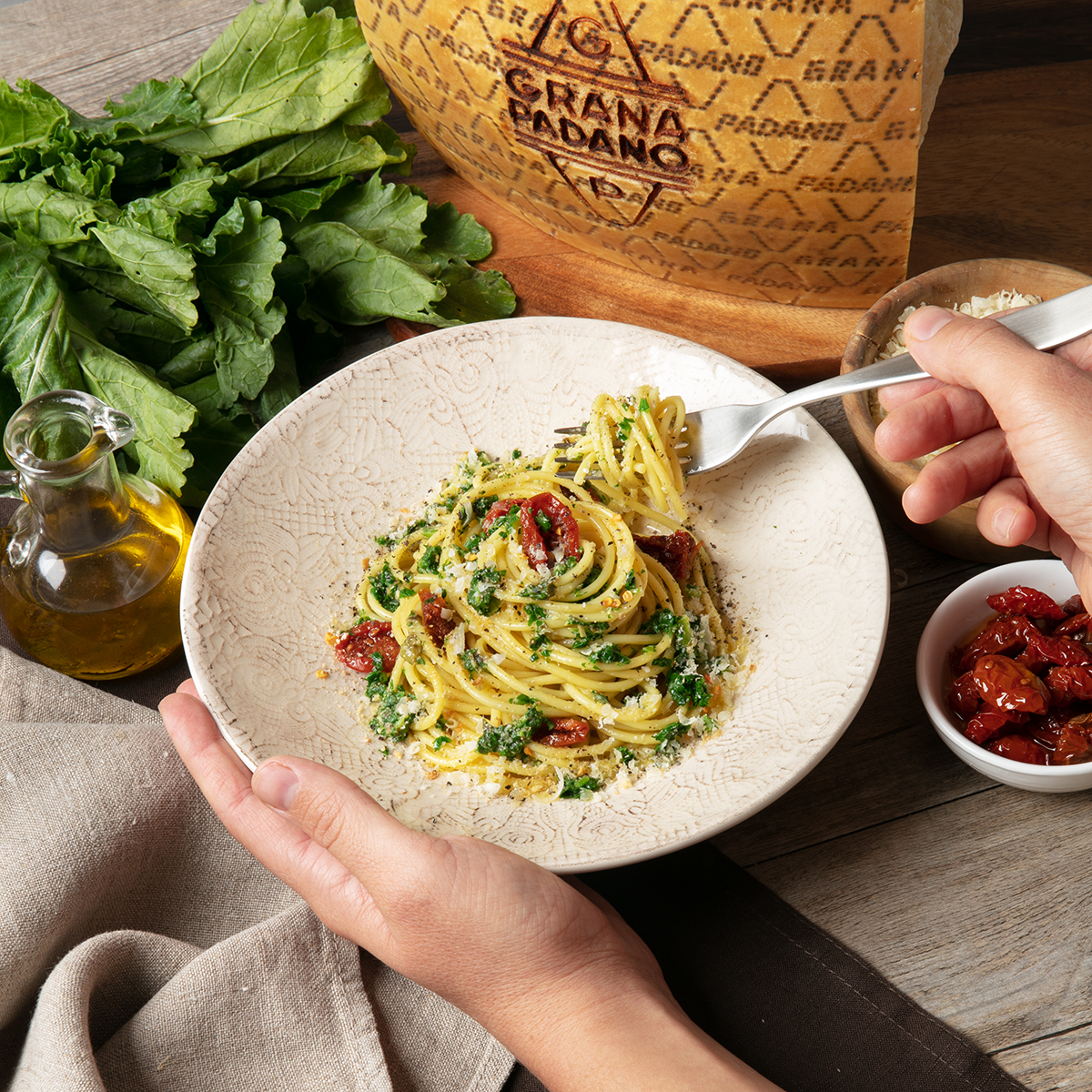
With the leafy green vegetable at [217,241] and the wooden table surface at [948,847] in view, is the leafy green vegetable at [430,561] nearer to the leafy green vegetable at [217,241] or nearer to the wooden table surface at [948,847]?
the leafy green vegetable at [217,241]

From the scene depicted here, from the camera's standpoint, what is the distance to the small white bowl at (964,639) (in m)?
1.79

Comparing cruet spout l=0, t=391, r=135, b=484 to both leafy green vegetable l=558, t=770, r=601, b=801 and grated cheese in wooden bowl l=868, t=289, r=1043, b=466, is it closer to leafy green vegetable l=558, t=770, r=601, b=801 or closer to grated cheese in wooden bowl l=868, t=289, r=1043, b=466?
leafy green vegetable l=558, t=770, r=601, b=801

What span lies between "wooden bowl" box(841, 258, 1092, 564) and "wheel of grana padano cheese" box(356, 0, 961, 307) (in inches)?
5.8

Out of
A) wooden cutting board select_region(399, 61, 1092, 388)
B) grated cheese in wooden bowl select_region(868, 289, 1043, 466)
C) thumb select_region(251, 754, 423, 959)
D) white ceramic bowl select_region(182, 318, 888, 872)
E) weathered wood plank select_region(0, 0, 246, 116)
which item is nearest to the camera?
thumb select_region(251, 754, 423, 959)

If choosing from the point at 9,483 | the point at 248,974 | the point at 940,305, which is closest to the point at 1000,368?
the point at 940,305

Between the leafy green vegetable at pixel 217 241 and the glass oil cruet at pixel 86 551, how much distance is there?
0.17m

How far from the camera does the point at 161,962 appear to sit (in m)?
1.83

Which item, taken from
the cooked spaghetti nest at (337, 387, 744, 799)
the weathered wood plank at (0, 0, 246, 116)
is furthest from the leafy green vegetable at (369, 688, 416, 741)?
the weathered wood plank at (0, 0, 246, 116)

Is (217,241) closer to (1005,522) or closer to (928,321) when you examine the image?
(928,321)

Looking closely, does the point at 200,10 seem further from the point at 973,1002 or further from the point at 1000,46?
the point at 973,1002

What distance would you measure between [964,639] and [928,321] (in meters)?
0.63

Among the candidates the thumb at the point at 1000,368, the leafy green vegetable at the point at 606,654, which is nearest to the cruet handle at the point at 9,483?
the leafy green vegetable at the point at 606,654

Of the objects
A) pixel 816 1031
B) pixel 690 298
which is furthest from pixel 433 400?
pixel 816 1031

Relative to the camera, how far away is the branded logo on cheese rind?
210 centimetres
